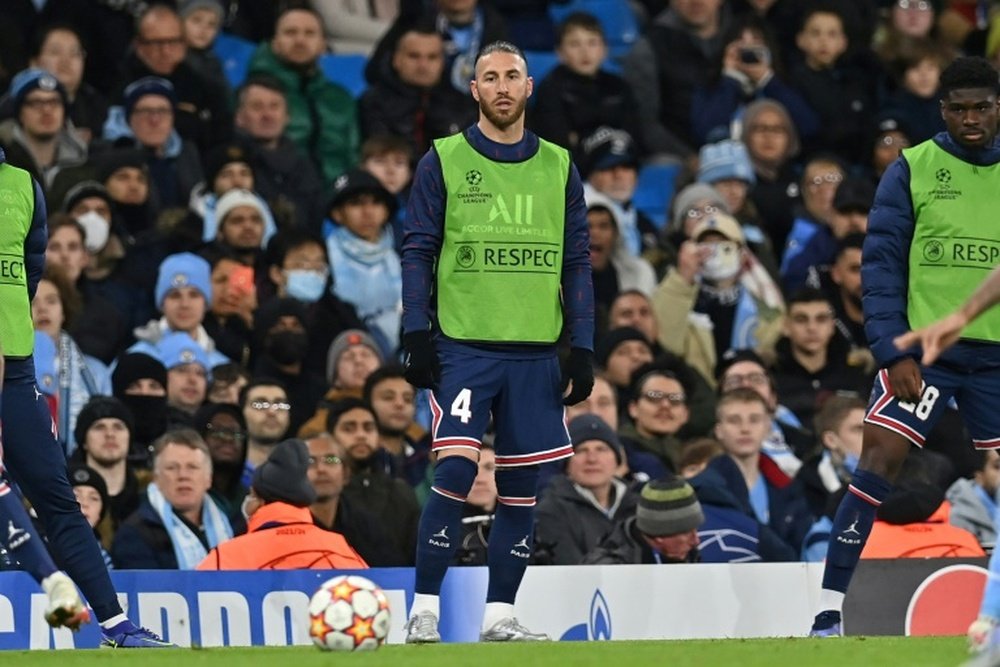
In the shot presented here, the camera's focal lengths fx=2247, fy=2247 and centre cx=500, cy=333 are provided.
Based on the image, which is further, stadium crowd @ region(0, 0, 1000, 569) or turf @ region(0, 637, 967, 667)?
stadium crowd @ region(0, 0, 1000, 569)

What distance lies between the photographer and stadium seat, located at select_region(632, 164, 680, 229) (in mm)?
19719

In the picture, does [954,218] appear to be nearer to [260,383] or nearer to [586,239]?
[586,239]

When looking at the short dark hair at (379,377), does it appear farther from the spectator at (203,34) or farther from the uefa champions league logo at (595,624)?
the spectator at (203,34)

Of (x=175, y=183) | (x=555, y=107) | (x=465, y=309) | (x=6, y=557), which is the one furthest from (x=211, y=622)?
(x=555, y=107)

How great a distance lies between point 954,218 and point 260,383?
17.6 feet

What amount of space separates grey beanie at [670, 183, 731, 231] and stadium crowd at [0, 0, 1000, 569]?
32 millimetres

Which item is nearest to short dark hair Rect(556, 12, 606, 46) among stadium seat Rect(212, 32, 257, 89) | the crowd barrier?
stadium seat Rect(212, 32, 257, 89)

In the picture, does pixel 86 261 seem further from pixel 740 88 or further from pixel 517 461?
pixel 740 88

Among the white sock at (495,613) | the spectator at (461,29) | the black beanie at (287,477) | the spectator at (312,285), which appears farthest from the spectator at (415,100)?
the white sock at (495,613)

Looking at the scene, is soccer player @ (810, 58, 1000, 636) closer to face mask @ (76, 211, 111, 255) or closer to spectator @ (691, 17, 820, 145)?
face mask @ (76, 211, 111, 255)

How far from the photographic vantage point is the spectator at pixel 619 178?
1808cm

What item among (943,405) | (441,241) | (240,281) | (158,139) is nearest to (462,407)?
(441,241)

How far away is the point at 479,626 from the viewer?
1210 cm

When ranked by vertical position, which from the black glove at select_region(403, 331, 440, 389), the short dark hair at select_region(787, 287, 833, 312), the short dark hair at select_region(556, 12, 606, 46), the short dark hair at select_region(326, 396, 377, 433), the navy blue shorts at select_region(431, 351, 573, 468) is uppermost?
the short dark hair at select_region(556, 12, 606, 46)
